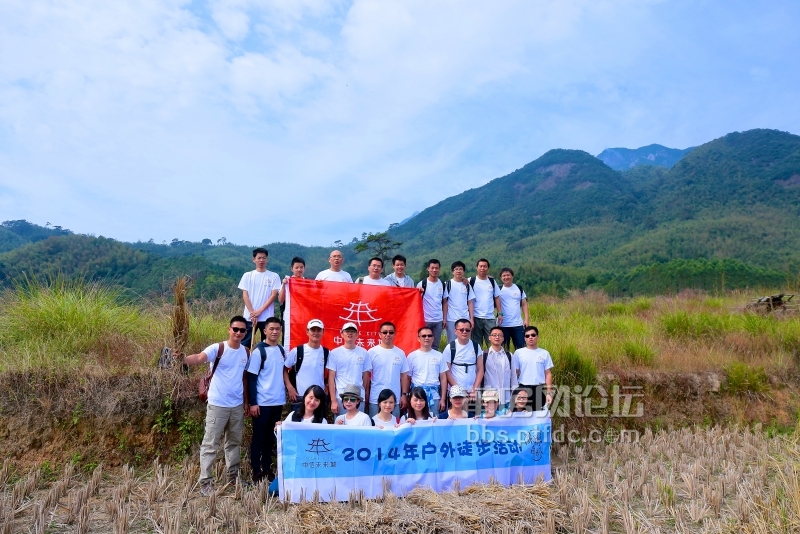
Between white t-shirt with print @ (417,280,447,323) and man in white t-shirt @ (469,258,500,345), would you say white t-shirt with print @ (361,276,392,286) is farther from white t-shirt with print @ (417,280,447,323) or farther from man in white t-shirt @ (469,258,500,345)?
man in white t-shirt @ (469,258,500,345)

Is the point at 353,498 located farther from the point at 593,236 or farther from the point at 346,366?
the point at 593,236

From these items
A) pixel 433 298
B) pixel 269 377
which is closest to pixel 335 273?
pixel 433 298

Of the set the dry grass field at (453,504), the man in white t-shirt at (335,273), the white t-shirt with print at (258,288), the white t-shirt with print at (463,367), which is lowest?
the dry grass field at (453,504)

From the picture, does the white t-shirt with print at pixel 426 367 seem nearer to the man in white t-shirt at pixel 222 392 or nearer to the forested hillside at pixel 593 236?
the man in white t-shirt at pixel 222 392

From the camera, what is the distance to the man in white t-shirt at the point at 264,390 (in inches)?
211

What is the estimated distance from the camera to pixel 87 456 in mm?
5977

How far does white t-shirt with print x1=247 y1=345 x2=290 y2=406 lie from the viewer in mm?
5363

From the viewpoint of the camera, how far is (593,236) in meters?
60.8

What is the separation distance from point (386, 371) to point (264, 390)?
1391mm

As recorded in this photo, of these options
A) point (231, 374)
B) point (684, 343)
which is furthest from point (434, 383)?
point (684, 343)

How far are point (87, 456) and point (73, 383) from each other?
3.11ft

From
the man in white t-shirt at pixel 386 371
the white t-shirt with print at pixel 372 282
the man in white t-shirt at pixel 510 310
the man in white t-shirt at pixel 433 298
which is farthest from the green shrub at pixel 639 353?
the man in white t-shirt at pixel 386 371

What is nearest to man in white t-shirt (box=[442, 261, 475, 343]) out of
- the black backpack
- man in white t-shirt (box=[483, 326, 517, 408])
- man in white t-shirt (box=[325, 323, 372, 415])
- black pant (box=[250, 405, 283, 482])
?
man in white t-shirt (box=[483, 326, 517, 408])

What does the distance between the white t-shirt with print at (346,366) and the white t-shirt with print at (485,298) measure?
2248mm
